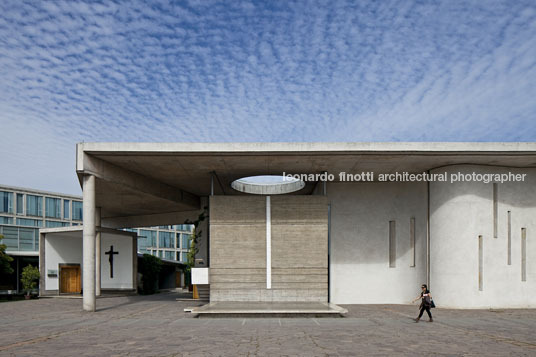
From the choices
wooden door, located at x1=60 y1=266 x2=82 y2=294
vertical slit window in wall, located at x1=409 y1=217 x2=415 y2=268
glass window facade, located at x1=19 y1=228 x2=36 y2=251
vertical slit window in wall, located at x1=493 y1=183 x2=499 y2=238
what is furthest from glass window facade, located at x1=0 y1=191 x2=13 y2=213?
vertical slit window in wall, located at x1=493 y1=183 x2=499 y2=238

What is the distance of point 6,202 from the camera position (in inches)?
2105

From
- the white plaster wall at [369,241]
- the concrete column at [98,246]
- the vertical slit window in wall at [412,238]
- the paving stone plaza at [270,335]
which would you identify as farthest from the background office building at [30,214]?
the paving stone plaza at [270,335]

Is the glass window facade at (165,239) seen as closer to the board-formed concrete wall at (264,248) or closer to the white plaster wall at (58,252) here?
the white plaster wall at (58,252)

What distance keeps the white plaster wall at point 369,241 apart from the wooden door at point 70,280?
69.0 feet

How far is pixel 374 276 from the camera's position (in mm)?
21438

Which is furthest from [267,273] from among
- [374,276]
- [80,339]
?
[80,339]

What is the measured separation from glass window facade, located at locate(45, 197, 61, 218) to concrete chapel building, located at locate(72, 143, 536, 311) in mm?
43524

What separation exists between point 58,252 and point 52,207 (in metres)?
29.7

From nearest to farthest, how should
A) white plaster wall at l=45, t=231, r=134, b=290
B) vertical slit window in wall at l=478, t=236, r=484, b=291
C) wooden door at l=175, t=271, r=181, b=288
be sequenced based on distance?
1. vertical slit window in wall at l=478, t=236, r=484, b=291
2. white plaster wall at l=45, t=231, r=134, b=290
3. wooden door at l=175, t=271, r=181, b=288

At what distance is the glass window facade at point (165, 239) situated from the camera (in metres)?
77.4

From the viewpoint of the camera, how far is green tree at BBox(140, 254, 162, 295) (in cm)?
3591

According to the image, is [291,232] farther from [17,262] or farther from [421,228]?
[17,262]

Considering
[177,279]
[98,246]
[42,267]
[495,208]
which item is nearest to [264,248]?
[495,208]

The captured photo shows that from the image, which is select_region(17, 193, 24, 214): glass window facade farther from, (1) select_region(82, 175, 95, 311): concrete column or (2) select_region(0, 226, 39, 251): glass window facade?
(1) select_region(82, 175, 95, 311): concrete column
